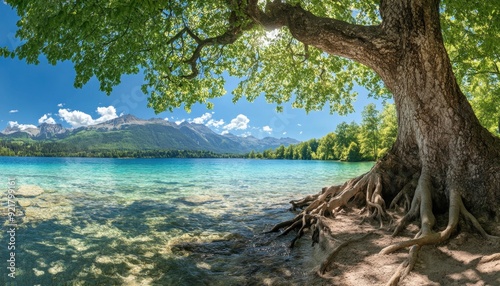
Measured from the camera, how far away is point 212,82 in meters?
18.0

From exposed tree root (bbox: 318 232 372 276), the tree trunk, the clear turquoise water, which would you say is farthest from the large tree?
the clear turquoise water

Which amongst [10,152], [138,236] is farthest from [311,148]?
[10,152]

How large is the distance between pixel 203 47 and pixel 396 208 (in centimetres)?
1205

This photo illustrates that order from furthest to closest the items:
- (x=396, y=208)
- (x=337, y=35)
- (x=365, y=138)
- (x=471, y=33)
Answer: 1. (x=365, y=138)
2. (x=471, y=33)
3. (x=337, y=35)
4. (x=396, y=208)

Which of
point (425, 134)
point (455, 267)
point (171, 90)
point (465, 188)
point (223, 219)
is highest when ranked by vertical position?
point (171, 90)

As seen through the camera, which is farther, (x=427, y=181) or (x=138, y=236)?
(x=138, y=236)

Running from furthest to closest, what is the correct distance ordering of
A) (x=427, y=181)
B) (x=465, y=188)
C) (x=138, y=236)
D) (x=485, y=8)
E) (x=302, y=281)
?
(x=485, y=8), (x=138, y=236), (x=427, y=181), (x=465, y=188), (x=302, y=281)

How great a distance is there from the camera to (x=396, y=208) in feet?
28.2

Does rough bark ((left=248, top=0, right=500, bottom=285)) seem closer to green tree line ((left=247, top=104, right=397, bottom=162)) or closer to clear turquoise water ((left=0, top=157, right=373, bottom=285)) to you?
clear turquoise water ((left=0, top=157, right=373, bottom=285))

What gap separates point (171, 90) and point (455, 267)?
1456cm

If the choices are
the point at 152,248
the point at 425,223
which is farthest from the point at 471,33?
the point at 152,248

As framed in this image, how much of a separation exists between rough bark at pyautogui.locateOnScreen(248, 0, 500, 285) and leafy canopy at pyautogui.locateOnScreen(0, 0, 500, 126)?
4328 millimetres

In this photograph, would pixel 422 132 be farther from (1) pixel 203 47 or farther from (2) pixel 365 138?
(2) pixel 365 138

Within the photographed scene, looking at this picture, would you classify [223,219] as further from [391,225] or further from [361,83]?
[361,83]
